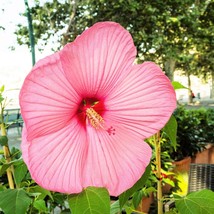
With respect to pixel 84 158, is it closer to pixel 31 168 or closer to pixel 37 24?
pixel 31 168

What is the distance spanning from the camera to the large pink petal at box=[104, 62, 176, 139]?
10.7 inches

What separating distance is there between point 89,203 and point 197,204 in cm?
17

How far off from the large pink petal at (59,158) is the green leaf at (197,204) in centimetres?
20

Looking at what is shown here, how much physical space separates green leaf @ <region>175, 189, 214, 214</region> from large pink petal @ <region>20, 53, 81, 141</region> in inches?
8.9

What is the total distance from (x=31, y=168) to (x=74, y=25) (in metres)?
7.94

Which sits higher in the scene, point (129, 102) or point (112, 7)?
point (112, 7)

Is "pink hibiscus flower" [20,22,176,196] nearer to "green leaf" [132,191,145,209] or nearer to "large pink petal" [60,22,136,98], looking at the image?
"large pink petal" [60,22,136,98]

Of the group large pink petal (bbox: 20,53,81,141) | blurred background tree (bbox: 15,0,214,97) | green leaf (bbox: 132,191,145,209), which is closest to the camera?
large pink petal (bbox: 20,53,81,141)

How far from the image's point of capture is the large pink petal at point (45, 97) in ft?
0.78

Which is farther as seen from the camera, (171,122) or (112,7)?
(112,7)

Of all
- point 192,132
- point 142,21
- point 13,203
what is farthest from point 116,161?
point 142,21

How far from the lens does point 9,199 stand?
403 millimetres

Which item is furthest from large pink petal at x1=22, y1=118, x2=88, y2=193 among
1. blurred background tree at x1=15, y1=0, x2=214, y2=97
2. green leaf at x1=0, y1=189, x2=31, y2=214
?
blurred background tree at x1=15, y1=0, x2=214, y2=97

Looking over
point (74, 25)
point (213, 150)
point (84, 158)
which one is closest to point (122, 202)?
point (84, 158)
